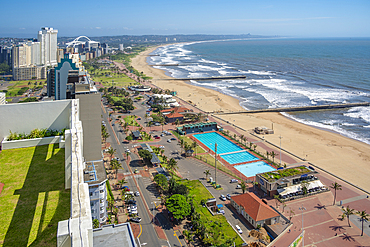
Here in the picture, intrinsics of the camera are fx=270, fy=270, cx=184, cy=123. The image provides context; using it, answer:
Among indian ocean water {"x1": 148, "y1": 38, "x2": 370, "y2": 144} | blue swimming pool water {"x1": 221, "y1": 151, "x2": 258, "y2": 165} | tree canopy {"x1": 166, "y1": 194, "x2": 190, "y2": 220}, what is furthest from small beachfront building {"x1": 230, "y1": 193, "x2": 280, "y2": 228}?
indian ocean water {"x1": 148, "y1": 38, "x2": 370, "y2": 144}

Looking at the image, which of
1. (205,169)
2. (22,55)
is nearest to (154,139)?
(205,169)

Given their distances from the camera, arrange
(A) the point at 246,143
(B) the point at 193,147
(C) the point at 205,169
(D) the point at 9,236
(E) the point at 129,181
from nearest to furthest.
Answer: (D) the point at 9,236 < (E) the point at 129,181 < (C) the point at 205,169 < (B) the point at 193,147 < (A) the point at 246,143

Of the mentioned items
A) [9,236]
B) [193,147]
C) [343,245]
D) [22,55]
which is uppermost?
[22,55]

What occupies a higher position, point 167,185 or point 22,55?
point 22,55

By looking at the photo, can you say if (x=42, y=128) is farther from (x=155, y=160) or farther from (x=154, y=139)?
(x=154, y=139)

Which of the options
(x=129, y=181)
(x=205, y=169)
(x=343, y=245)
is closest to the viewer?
(x=343, y=245)

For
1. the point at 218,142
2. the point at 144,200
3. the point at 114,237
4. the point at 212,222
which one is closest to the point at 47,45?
the point at 218,142
